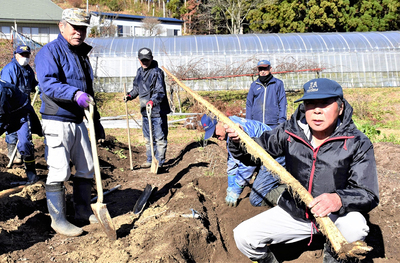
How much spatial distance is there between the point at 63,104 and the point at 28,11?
31.1m

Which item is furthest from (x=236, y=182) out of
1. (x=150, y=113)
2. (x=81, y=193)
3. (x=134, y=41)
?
(x=134, y=41)

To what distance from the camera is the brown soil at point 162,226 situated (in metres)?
3.15

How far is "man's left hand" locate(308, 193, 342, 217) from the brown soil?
1275 mm

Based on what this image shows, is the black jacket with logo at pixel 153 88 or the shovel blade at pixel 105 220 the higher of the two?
the black jacket with logo at pixel 153 88

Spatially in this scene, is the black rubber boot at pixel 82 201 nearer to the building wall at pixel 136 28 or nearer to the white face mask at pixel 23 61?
the white face mask at pixel 23 61

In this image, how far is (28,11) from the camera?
98.0 feet

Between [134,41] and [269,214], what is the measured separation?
15.7m

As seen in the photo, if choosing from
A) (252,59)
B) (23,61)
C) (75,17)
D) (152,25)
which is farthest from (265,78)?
(152,25)

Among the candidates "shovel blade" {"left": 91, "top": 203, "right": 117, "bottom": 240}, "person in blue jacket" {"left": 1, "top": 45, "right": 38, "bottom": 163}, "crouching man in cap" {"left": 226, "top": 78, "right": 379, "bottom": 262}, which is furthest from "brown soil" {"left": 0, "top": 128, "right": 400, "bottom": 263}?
"person in blue jacket" {"left": 1, "top": 45, "right": 38, "bottom": 163}

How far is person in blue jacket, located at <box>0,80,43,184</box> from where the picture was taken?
4078 mm

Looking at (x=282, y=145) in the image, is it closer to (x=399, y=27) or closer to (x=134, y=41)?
(x=134, y=41)

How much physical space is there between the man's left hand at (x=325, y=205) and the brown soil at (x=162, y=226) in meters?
1.27

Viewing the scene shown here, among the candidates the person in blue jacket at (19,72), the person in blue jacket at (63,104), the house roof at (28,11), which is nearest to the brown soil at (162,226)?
the person in blue jacket at (63,104)

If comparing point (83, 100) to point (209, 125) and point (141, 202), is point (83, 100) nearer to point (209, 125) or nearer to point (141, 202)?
point (209, 125)
